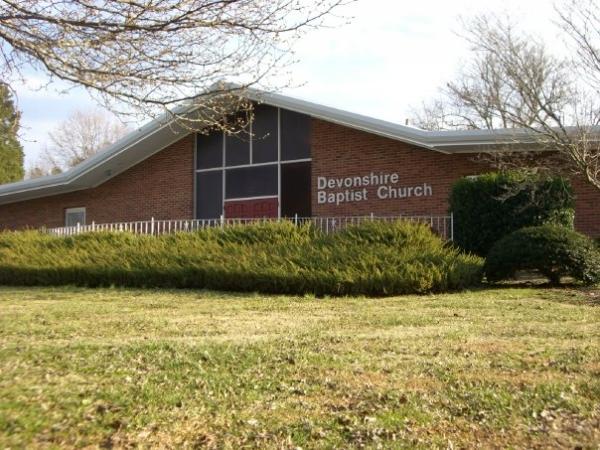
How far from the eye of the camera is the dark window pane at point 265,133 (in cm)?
1972

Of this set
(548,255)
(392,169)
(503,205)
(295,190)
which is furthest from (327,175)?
(548,255)

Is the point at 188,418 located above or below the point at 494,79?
below

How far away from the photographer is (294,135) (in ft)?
63.2

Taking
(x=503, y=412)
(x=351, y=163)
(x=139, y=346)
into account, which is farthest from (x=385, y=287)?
(x=351, y=163)

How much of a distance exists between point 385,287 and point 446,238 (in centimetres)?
431

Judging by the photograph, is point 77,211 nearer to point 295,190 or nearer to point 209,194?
point 209,194

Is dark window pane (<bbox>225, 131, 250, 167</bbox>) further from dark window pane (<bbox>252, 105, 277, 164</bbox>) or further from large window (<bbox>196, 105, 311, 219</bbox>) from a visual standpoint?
dark window pane (<bbox>252, 105, 277, 164</bbox>)

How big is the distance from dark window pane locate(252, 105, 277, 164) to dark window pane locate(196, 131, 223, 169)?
1391mm

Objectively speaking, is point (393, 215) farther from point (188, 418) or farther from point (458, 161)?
point (188, 418)

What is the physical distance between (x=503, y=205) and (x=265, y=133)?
8.39m

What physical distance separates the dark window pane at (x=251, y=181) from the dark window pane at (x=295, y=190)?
41 cm

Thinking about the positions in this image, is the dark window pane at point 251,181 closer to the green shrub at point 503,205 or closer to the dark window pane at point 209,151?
the dark window pane at point 209,151

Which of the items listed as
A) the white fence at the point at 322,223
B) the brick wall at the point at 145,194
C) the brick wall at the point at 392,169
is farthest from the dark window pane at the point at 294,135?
the brick wall at the point at 145,194

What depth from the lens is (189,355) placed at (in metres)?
5.39
